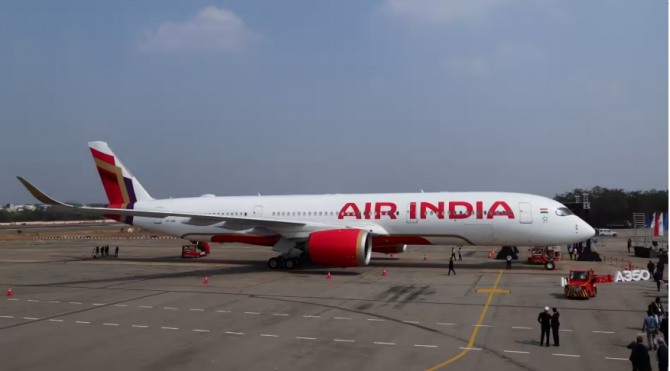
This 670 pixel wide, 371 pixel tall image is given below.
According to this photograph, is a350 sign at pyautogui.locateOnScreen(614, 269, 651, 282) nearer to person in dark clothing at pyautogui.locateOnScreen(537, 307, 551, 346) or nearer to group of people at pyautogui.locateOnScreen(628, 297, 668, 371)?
group of people at pyautogui.locateOnScreen(628, 297, 668, 371)

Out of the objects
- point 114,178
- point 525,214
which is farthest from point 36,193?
point 525,214

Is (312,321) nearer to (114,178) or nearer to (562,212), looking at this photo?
(562,212)

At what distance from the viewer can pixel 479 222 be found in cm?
2888

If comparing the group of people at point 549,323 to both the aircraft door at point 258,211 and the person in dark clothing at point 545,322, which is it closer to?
the person in dark clothing at point 545,322

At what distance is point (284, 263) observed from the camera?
30.7 meters

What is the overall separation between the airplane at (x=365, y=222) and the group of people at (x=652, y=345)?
14.8 metres

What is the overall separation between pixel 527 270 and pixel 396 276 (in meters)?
8.33

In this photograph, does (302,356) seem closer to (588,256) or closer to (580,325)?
(580,325)

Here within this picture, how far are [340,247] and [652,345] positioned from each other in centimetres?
1601

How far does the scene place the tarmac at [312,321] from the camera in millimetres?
11961

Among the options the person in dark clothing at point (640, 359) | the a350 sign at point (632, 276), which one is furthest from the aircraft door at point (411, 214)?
the person in dark clothing at point (640, 359)

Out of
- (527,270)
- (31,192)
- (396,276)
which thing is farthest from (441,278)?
(31,192)

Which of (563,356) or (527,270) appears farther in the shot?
(527,270)

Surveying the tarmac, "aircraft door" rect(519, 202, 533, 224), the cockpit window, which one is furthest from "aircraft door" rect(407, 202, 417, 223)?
the cockpit window
